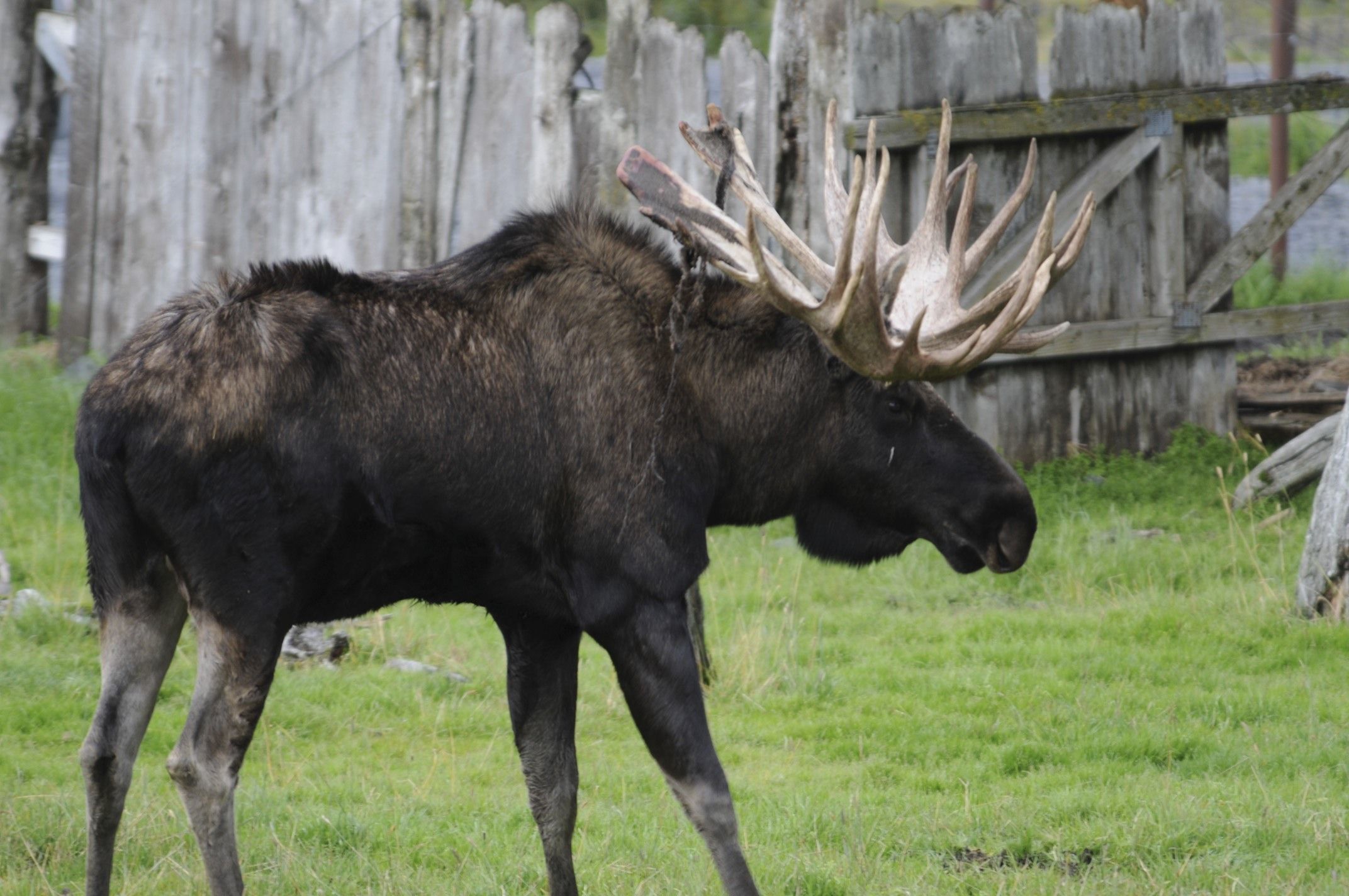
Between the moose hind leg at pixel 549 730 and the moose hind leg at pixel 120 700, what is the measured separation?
1.00m

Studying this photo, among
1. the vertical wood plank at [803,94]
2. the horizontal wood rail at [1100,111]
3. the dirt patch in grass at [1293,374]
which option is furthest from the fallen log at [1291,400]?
the vertical wood plank at [803,94]

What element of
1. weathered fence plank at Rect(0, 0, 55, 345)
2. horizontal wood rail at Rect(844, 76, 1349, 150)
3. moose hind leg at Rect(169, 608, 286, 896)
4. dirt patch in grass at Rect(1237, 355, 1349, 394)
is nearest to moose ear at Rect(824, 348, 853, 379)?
moose hind leg at Rect(169, 608, 286, 896)

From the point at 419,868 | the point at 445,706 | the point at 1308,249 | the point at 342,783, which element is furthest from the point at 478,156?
the point at 1308,249

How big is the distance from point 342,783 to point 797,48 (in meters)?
4.81

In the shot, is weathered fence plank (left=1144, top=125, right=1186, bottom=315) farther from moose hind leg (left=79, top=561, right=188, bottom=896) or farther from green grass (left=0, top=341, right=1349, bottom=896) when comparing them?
moose hind leg (left=79, top=561, right=188, bottom=896)

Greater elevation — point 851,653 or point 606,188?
point 606,188

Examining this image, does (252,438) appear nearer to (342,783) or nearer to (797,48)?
(342,783)

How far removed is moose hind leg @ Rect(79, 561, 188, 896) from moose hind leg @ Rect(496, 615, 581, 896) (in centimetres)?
100

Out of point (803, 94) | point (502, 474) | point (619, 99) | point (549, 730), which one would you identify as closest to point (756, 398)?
point (502, 474)

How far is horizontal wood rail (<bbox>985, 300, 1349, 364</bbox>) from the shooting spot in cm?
973

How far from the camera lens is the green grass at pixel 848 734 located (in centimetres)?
516

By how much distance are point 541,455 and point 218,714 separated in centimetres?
109

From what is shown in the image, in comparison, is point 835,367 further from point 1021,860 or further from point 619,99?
point 619,99

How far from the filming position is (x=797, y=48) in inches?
348
